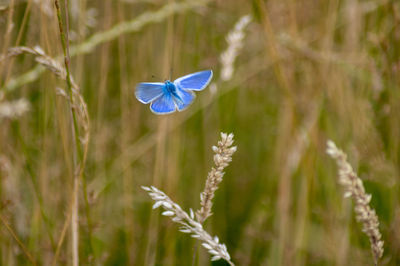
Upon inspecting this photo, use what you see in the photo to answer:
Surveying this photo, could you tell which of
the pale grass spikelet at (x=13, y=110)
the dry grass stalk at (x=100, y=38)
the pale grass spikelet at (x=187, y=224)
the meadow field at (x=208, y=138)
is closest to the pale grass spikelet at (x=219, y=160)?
the pale grass spikelet at (x=187, y=224)

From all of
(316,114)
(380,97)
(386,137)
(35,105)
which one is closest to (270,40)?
(316,114)

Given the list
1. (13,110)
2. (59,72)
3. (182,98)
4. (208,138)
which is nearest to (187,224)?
(182,98)

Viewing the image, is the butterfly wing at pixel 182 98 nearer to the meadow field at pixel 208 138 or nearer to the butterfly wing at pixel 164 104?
the butterfly wing at pixel 164 104

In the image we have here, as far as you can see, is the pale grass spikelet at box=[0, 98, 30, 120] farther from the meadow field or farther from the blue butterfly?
the blue butterfly

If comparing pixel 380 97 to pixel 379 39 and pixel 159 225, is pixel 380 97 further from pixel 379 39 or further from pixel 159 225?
pixel 159 225

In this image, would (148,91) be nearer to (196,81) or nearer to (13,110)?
(196,81)

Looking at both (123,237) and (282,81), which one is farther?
(123,237)
